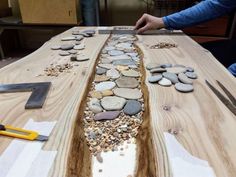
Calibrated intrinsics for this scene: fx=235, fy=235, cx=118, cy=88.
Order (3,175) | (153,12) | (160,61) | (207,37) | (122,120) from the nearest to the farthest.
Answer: (3,175), (122,120), (160,61), (207,37), (153,12)

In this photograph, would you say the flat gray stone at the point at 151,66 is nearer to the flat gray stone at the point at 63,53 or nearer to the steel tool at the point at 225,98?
the steel tool at the point at 225,98

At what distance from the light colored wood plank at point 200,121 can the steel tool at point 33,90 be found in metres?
0.23

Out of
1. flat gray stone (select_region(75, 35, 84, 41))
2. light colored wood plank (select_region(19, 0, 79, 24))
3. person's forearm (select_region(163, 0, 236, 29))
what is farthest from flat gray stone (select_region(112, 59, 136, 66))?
light colored wood plank (select_region(19, 0, 79, 24))

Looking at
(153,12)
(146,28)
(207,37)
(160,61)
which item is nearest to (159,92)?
(160,61)

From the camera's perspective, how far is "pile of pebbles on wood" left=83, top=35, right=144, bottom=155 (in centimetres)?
39

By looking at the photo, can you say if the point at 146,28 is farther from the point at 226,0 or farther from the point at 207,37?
the point at 207,37

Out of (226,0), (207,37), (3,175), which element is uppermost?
(226,0)

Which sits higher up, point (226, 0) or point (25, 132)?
point (226, 0)

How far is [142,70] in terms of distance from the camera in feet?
2.13

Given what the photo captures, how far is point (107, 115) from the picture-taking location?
44 cm

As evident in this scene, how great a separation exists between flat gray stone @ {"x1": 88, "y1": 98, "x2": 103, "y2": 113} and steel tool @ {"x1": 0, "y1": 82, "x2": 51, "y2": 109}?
3.9 inches

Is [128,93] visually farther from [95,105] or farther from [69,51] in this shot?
[69,51]

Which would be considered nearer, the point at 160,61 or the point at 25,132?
the point at 25,132

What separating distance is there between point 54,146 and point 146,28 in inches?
33.1
